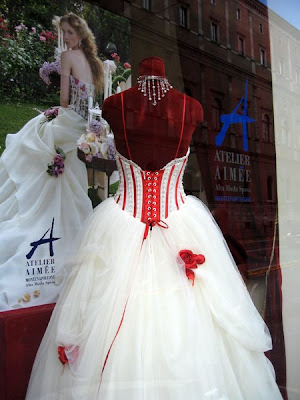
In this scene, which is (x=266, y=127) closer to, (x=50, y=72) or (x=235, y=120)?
(x=235, y=120)

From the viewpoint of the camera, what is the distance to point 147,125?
5.51ft

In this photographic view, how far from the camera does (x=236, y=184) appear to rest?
2826mm

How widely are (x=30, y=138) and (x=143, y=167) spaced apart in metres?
0.62

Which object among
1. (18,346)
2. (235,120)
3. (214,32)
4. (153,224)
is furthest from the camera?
(235,120)

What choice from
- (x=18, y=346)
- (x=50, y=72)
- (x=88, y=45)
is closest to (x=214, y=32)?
(x=88, y=45)

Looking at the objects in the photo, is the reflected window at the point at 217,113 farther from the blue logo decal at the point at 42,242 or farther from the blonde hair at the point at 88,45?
the blue logo decal at the point at 42,242

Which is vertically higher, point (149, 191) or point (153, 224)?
point (149, 191)

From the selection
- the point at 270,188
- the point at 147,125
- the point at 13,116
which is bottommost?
the point at 270,188

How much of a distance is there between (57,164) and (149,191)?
0.60m

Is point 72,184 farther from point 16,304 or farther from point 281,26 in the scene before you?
point 281,26

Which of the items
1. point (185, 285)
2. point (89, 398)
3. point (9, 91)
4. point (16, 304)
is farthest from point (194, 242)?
point (9, 91)

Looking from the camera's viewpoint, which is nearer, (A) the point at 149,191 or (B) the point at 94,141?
(A) the point at 149,191

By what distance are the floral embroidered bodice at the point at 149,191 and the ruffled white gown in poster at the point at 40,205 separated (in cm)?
41

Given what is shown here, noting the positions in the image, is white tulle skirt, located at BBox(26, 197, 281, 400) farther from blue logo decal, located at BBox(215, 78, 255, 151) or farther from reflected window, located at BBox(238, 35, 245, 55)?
reflected window, located at BBox(238, 35, 245, 55)
